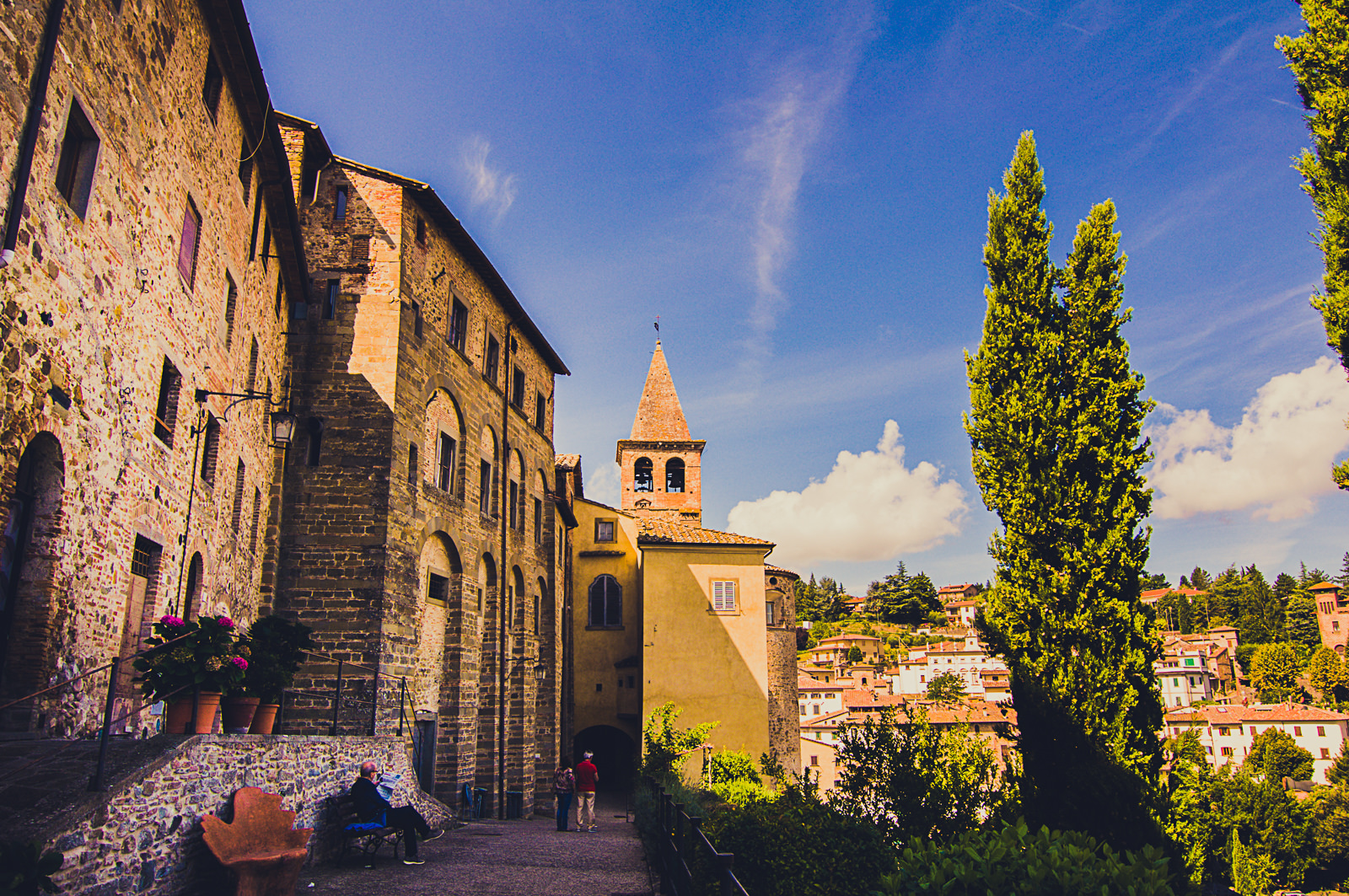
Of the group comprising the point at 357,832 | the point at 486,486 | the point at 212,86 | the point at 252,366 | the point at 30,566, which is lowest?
the point at 357,832

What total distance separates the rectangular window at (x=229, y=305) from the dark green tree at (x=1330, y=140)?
1479 cm

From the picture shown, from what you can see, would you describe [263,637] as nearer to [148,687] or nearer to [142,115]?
[148,687]

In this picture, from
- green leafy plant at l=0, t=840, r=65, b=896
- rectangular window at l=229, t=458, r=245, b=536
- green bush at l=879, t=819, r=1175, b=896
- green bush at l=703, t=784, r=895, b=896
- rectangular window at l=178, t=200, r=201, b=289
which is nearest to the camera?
green bush at l=879, t=819, r=1175, b=896

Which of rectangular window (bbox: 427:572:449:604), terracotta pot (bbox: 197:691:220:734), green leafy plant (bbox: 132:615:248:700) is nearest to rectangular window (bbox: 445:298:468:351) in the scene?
rectangular window (bbox: 427:572:449:604)

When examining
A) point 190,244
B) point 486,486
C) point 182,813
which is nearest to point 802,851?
point 182,813

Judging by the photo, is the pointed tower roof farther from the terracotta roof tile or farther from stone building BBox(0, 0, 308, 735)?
stone building BBox(0, 0, 308, 735)

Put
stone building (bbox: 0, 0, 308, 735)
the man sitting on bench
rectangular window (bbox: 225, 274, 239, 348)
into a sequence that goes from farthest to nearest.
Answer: rectangular window (bbox: 225, 274, 239, 348) → the man sitting on bench → stone building (bbox: 0, 0, 308, 735)

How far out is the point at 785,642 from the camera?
3662 centimetres

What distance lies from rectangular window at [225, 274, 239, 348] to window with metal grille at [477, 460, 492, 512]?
901 cm

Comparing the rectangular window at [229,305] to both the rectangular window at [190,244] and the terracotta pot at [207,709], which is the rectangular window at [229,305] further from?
the terracotta pot at [207,709]

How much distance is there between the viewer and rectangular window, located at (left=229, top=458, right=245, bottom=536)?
1440cm

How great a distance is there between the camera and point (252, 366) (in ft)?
49.4

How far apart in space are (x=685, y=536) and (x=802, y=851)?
22.1 m

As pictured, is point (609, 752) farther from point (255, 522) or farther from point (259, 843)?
point (259, 843)
